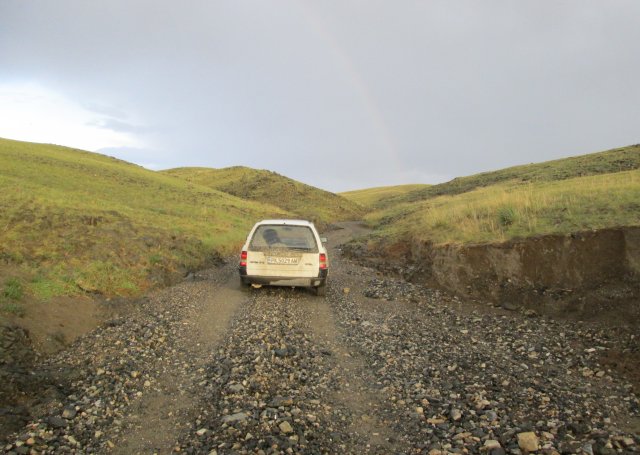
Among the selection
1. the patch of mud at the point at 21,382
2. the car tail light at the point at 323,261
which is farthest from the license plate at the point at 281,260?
the patch of mud at the point at 21,382

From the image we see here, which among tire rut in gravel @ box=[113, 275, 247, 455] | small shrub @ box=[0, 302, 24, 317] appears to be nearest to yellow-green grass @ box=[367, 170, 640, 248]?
tire rut in gravel @ box=[113, 275, 247, 455]

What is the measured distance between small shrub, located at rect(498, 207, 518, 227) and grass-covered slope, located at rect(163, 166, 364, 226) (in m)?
31.3

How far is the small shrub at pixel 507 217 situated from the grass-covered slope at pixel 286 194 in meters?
31.3

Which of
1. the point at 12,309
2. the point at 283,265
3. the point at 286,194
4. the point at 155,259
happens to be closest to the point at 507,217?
the point at 283,265

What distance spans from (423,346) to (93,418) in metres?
5.00

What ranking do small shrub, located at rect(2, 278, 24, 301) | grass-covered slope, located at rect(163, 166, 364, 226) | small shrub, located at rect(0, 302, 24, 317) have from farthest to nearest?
grass-covered slope, located at rect(163, 166, 364, 226) < small shrub, located at rect(2, 278, 24, 301) < small shrub, located at rect(0, 302, 24, 317)

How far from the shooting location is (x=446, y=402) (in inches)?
214

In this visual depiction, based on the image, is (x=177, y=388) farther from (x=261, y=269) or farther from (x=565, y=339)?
(x=565, y=339)

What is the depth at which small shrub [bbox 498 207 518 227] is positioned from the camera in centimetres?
1245

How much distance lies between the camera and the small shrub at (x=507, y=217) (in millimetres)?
12453

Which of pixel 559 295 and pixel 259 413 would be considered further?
pixel 559 295

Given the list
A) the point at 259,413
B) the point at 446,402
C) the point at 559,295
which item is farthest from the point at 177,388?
the point at 559,295

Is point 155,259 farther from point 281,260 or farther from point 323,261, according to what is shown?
point 323,261

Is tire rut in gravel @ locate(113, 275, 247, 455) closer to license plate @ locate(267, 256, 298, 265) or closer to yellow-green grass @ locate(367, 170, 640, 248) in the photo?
license plate @ locate(267, 256, 298, 265)
